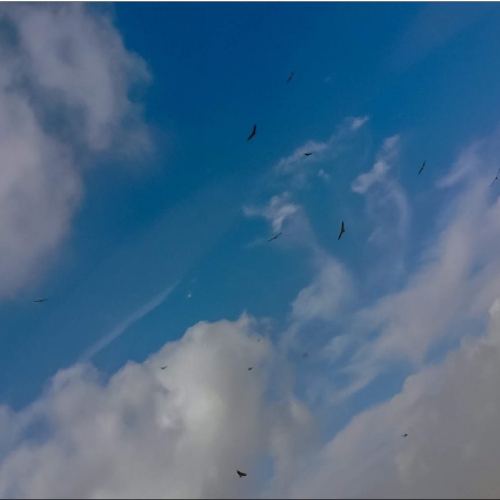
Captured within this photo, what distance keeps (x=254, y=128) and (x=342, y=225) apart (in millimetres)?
12692

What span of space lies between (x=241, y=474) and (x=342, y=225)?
26.9 meters

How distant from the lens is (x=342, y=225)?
112 feet

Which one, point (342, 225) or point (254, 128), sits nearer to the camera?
point (254, 128)

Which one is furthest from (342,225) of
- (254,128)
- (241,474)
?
(241,474)

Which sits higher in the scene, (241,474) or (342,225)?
(342,225)

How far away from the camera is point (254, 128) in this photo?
28578mm

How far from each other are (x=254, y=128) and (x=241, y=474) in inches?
1308

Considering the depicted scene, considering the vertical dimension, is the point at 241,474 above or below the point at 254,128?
below

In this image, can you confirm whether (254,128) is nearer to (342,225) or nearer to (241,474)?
(342,225)

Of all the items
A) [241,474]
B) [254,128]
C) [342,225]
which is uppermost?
[254,128]

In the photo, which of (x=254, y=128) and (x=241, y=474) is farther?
(x=241, y=474)

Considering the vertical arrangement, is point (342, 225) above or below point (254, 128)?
below
